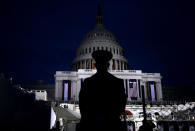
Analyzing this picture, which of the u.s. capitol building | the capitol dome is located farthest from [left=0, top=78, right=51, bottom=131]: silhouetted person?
the capitol dome

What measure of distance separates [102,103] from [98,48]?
101910 millimetres

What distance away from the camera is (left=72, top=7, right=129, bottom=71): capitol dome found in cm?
10112

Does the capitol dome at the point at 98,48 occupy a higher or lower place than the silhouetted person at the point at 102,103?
higher

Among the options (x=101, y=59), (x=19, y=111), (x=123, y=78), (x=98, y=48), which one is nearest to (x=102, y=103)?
(x=101, y=59)

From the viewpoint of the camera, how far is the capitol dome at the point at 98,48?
332ft

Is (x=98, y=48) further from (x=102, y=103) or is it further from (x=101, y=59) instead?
(x=102, y=103)

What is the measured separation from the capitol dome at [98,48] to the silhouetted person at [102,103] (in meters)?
93.4

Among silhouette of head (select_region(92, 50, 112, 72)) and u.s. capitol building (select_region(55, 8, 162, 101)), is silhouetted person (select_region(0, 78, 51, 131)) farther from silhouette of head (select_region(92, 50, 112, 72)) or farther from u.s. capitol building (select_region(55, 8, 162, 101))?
u.s. capitol building (select_region(55, 8, 162, 101))

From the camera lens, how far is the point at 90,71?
3031 inches

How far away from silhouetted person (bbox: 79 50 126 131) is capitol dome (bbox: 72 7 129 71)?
306ft

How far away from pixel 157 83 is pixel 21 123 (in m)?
69.6

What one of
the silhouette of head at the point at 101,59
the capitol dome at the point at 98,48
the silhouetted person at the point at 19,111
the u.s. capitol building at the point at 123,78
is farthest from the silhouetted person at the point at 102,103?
the capitol dome at the point at 98,48

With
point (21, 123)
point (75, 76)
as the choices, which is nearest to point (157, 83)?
point (75, 76)

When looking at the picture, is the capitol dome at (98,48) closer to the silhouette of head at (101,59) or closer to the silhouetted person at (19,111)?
the silhouetted person at (19,111)
